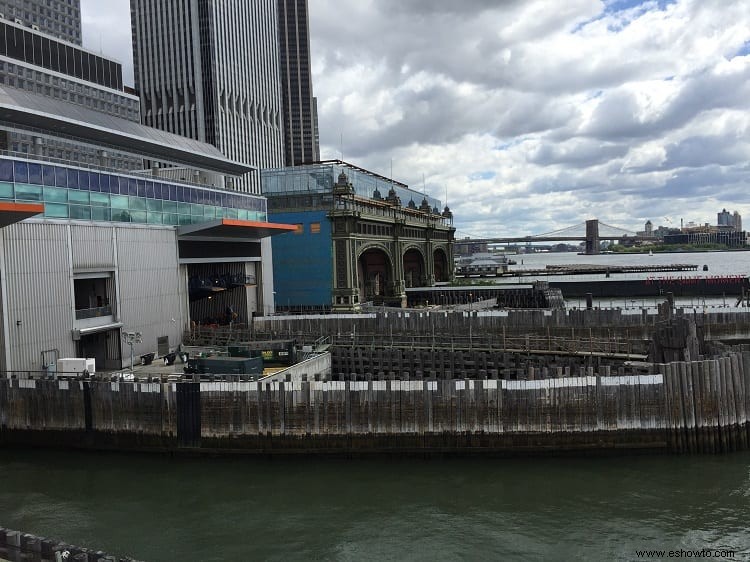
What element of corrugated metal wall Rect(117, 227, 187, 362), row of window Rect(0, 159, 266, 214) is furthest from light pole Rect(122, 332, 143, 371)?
row of window Rect(0, 159, 266, 214)

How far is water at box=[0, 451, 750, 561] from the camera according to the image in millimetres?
19589

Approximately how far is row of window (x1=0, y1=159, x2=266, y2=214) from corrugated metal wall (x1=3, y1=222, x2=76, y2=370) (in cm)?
268

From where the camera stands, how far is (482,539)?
65.3 ft

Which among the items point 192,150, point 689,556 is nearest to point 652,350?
point 689,556

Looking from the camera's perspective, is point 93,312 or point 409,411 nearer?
point 409,411

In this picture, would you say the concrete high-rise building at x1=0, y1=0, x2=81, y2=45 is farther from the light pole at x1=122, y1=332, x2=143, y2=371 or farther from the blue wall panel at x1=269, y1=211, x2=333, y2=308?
the light pole at x1=122, y1=332, x2=143, y2=371

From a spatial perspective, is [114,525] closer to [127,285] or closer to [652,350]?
[127,285]

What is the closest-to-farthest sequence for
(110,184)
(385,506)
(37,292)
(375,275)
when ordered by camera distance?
1. (385,506)
2. (37,292)
3. (110,184)
4. (375,275)

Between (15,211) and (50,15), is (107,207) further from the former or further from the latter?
(50,15)

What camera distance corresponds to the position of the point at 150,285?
42156mm

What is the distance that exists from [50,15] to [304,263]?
123 metres

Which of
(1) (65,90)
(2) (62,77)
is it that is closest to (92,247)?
(1) (65,90)

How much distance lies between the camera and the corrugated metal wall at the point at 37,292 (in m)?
31.2

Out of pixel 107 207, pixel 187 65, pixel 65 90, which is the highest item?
pixel 187 65
